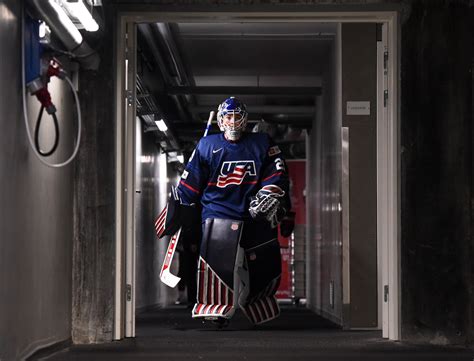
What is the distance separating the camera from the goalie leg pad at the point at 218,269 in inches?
272

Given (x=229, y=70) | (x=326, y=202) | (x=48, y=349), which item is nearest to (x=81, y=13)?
(x=48, y=349)

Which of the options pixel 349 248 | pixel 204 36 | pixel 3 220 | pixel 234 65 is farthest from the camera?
pixel 234 65

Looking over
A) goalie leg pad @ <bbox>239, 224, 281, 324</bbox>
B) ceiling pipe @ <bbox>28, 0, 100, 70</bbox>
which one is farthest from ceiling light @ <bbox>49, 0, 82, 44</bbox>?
goalie leg pad @ <bbox>239, 224, 281, 324</bbox>

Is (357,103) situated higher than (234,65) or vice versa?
(234,65)

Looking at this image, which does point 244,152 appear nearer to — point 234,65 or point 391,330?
point 391,330

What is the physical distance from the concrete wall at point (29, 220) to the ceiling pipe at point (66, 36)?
11 centimetres

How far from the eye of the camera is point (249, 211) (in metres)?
7.05

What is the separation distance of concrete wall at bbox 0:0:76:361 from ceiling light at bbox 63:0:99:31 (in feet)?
0.97

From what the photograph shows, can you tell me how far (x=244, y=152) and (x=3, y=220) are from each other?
3264mm

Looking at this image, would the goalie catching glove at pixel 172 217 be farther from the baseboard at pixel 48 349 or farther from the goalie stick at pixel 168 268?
the baseboard at pixel 48 349

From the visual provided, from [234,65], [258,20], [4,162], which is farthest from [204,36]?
[4,162]

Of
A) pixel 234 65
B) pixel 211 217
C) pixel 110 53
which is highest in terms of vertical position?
pixel 234 65

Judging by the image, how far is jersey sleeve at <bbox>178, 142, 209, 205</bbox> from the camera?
7234mm

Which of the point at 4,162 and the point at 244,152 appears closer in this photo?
the point at 4,162
